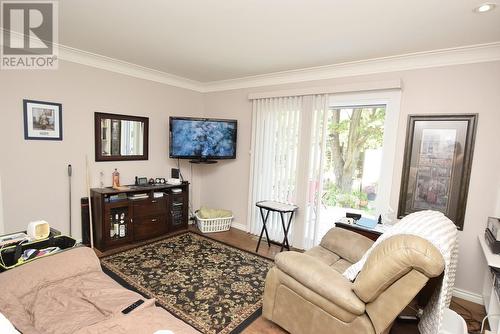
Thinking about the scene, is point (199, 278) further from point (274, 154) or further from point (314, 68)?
point (314, 68)

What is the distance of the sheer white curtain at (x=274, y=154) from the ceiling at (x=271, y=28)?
0.69 metres

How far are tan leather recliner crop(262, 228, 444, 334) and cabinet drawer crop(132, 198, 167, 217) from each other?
7.43ft

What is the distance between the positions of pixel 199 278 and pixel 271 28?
2.52m

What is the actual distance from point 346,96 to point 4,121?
376 centimetres

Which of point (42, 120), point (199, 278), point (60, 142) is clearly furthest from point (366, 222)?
point (42, 120)

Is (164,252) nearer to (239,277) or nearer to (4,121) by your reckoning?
(239,277)

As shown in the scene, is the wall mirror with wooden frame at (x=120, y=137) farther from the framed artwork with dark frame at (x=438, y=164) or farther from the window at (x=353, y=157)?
the framed artwork with dark frame at (x=438, y=164)

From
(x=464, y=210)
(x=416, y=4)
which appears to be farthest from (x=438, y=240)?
(x=416, y=4)

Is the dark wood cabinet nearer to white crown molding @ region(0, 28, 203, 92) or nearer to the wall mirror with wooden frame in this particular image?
the wall mirror with wooden frame

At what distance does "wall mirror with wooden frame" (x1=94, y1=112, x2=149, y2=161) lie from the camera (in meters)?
3.31

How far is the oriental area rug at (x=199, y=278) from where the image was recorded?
2086 mm

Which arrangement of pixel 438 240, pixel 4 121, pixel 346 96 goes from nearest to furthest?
pixel 438 240 < pixel 4 121 < pixel 346 96

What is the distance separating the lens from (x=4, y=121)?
2.57 meters

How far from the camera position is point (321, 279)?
1.62m
